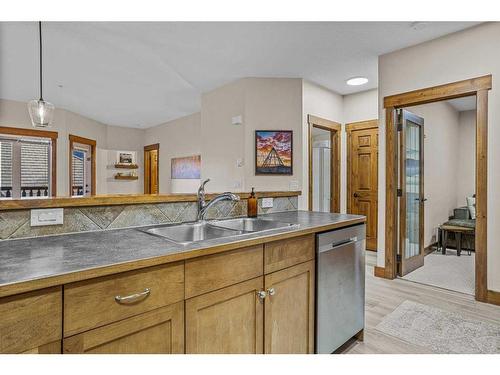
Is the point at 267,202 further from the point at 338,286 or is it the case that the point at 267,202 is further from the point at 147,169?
the point at 147,169

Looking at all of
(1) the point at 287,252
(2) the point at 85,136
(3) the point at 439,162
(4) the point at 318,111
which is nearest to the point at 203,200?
(1) the point at 287,252

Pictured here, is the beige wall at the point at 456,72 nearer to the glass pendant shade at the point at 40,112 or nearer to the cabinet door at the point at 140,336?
the cabinet door at the point at 140,336

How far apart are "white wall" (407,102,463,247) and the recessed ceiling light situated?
75 cm

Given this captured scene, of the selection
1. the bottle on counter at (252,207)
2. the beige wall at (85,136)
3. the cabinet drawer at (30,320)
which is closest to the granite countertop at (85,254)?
the cabinet drawer at (30,320)

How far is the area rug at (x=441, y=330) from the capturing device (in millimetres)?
1928

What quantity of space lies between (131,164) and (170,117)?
167 cm

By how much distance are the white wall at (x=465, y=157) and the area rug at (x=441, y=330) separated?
387cm

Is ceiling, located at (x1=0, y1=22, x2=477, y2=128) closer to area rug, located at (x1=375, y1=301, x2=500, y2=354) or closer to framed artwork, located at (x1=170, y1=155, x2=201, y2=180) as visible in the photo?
framed artwork, located at (x1=170, y1=155, x2=201, y2=180)

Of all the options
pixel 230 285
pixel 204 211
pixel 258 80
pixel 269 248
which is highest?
pixel 258 80

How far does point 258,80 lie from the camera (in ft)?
12.4

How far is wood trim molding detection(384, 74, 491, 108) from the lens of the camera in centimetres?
263
